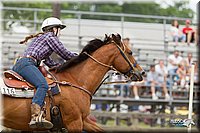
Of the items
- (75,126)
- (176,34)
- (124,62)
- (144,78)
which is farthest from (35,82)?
(176,34)

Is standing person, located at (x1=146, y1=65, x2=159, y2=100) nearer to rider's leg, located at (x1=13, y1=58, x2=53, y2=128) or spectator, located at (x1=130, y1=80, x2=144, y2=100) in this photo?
spectator, located at (x1=130, y1=80, x2=144, y2=100)

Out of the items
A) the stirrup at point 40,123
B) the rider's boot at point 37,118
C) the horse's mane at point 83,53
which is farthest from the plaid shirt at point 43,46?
the stirrup at point 40,123

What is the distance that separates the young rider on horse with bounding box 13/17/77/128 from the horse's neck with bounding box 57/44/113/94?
0.93ft

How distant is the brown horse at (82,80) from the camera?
8836 mm

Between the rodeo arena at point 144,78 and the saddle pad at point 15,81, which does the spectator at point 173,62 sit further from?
the saddle pad at point 15,81

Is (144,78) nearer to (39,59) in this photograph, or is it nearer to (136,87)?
(136,87)

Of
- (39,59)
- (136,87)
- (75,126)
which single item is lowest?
(75,126)

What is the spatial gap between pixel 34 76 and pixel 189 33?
1265 centimetres

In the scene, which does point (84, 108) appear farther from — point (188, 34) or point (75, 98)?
point (188, 34)

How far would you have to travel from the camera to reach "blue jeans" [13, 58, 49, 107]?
340 inches

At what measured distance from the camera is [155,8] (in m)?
45.0

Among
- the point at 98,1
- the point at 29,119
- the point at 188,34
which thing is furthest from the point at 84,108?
the point at 98,1

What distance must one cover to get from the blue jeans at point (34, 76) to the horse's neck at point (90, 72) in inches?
25.9

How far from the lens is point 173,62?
19.3 metres
